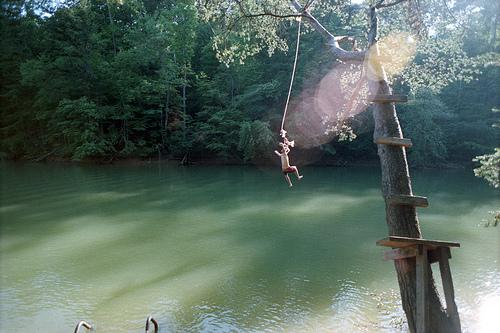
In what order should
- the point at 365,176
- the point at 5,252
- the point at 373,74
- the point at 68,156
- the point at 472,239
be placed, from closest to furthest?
the point at 373,74 < the point at 5,252 < the point at 472,239 < the point at 365,176 < the point at 68,156

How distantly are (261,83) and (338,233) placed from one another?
1893 cm

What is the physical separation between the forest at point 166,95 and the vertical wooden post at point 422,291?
2125 centimetres

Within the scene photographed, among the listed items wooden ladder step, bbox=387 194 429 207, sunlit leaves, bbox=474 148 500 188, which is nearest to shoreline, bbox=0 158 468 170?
sunlit leaves, bbox=474 148 500 188

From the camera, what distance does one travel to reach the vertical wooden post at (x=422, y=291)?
15.2 ft

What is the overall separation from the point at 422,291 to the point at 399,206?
3.16 ft

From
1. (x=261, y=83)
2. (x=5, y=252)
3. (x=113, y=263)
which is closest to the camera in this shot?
(x=113, y=263)

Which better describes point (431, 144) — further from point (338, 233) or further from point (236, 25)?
point (236, 25)

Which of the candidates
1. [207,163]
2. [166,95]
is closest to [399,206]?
[207,163]

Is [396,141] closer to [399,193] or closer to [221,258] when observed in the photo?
[399,193]

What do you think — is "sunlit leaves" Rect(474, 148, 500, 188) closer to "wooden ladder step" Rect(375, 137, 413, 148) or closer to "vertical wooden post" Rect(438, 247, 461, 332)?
"wooden ladder step" Rect(375, 137, 413, 148)

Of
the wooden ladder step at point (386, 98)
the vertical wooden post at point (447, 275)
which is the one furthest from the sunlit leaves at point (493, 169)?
the wooden ladder step at point (386, 98)

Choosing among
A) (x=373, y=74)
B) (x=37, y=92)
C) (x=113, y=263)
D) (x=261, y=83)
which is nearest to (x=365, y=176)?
(x=261, y=83)

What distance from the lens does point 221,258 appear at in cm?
998

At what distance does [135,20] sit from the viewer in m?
33.5
